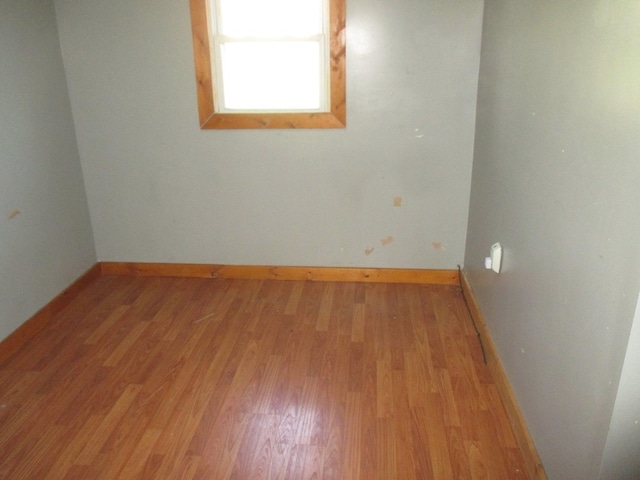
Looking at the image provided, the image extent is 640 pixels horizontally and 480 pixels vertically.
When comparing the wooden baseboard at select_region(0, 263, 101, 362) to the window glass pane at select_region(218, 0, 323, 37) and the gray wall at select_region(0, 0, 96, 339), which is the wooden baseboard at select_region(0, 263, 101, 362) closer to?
the gray wall at select_region(0, 0, 96, 339)

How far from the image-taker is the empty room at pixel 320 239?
145 cm

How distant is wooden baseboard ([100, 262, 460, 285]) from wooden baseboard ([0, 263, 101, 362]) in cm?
18

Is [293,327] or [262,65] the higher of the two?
[262,65]

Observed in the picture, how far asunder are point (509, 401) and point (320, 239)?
151 centimetres

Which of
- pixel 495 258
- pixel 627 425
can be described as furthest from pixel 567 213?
pixel 495 258

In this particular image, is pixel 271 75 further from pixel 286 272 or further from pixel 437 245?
pixel 437 245

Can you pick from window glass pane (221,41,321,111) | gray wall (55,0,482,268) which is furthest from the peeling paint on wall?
window glass pane (221,41,321,111)

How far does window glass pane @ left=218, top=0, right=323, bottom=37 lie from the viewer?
281cm

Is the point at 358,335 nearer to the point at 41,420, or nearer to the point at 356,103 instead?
the point at 356,103

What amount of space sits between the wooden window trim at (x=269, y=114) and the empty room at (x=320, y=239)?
0.01 metres

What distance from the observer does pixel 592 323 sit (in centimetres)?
133

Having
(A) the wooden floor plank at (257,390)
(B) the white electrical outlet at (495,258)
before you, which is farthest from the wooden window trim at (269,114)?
(B) the white electrical outlet at (495,258)

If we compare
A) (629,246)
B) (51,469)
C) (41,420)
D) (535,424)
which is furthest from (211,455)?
(629,246)

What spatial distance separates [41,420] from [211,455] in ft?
2.40
